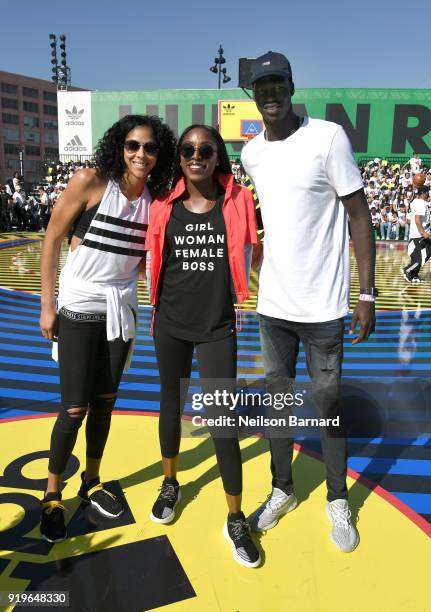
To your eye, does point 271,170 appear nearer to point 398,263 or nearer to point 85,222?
point 85,222

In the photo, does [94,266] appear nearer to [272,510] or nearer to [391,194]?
[272,510]

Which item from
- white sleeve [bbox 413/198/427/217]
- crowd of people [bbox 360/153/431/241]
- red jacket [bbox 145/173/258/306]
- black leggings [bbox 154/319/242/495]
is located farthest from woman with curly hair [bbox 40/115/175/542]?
crowd of people [bbox 360/153/431/241]

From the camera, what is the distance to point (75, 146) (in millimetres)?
29453

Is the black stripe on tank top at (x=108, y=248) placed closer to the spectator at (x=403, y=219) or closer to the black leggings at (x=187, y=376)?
the black leggings at (x=187, y=376)

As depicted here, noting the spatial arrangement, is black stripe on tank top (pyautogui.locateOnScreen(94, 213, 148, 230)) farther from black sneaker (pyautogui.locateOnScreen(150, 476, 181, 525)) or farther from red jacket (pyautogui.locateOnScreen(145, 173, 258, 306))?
black sneaker (pyautogui.locateOnScreen(150, 476, 181, 525))

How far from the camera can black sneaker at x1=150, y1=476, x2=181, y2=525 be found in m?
2.42

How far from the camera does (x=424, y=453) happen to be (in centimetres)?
324

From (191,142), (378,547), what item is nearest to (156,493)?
(378,547)

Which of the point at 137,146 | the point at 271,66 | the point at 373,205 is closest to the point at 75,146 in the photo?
the point at 373,205

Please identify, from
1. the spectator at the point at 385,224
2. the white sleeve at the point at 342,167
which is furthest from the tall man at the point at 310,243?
the spectator at the point at 385,224

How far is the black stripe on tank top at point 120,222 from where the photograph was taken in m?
2.24

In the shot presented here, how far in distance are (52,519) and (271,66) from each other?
2.33 meters

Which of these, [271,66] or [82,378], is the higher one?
[271,66]

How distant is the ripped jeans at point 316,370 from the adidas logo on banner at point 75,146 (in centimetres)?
2989
